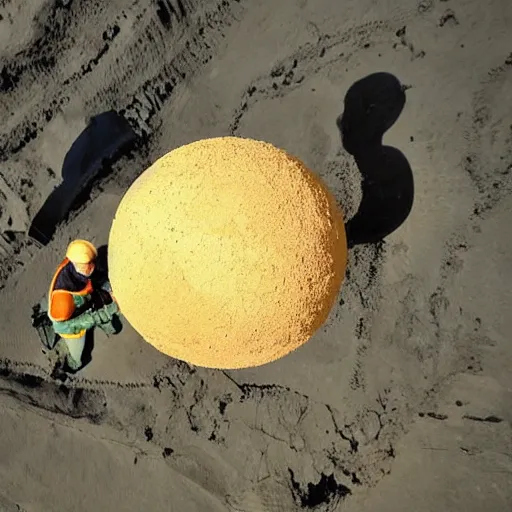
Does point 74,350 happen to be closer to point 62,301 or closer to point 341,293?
point 62,301

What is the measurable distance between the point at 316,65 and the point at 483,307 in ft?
5.67

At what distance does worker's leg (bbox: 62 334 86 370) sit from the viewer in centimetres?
343

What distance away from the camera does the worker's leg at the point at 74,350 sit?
11.2ft

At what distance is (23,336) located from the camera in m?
3.58

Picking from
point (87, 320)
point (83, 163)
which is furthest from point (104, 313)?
point (83, 163)

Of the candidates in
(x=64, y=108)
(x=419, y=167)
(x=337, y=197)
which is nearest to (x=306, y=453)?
(x=337, y=197)

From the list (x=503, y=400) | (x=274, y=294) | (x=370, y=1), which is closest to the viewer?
(x=274, y=294)

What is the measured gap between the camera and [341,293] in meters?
3.43

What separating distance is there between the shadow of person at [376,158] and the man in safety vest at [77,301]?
1458 millimetres

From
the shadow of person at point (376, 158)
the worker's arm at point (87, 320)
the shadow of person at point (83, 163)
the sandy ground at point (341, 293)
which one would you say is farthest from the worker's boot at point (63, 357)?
the shadow of person at point (376, 158)

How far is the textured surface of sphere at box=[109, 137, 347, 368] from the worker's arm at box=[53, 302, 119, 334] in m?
0.83

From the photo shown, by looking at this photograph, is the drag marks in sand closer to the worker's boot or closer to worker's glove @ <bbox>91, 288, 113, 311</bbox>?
the worker's boot

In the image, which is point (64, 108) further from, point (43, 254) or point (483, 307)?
point (483, 307)

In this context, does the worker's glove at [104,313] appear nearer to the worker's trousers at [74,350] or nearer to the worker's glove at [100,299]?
the worker's glove at [100,299]
